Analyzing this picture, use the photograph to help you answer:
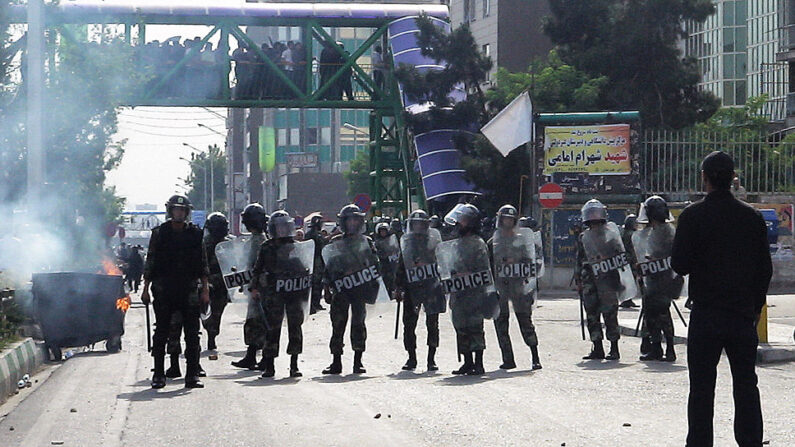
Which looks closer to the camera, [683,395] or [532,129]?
[683,395]

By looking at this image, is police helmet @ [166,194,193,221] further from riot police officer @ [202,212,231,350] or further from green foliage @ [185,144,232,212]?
green foliage @ [185,144,232,212]

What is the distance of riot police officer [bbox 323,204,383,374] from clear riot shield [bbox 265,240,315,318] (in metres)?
0.29

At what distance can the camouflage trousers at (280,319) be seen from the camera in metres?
14.3

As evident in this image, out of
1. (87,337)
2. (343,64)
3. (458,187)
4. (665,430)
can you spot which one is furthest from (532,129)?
(665,430)

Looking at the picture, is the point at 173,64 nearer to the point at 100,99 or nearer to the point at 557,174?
the point at 100,99

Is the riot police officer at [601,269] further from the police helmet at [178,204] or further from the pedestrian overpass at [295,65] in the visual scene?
the pedestrian overpass at [295,65]

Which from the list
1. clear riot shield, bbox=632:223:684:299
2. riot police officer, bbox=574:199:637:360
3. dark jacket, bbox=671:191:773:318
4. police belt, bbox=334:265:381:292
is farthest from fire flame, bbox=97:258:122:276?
dark jacket, bbox=671:191:773:318

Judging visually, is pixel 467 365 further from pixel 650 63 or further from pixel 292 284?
pixel 650 63

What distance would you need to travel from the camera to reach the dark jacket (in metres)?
7.57

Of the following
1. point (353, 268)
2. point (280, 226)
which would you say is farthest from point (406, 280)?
point (280, 226)

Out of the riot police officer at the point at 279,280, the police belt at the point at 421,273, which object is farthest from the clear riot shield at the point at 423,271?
the riot police officer at the point at 279,280

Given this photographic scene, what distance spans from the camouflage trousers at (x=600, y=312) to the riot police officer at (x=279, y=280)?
11.3 ft

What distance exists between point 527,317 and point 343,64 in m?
28.0

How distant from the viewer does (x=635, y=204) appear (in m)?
33.5
